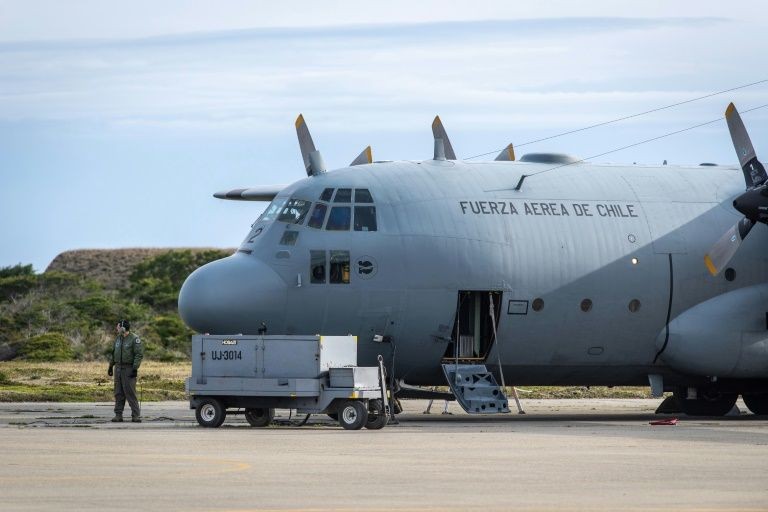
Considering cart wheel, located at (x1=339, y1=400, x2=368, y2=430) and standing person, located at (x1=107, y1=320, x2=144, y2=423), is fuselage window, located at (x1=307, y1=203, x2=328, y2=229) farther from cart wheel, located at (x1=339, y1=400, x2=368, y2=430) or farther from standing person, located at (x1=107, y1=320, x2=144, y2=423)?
cart wheel, located at (x1=339, y1=400, x2=368, y2=430)

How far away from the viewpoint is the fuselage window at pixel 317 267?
2859 cm

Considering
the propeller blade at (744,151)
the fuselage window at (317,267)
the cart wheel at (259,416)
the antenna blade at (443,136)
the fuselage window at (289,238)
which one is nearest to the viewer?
the cart wheel at (259,416)

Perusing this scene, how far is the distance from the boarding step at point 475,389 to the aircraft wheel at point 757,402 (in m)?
7.40

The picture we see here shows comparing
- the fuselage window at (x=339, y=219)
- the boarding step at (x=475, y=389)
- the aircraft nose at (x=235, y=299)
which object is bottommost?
the boarding step at (x=475, y=389)

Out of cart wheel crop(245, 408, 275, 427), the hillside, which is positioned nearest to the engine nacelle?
cart wheel crop(245, 408, 275, 427)

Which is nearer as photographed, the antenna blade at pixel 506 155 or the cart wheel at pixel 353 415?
the cart wheel at pixel 353 415

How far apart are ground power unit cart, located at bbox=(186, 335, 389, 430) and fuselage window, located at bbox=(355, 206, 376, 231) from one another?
2897 mm

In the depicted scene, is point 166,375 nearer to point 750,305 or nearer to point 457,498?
point 750,305

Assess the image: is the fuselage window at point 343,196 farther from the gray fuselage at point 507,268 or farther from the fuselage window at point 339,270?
the fuselage window at point 339,270

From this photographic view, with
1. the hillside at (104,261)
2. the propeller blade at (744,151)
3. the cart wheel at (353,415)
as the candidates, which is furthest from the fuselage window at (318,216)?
the hillside at (104,261)

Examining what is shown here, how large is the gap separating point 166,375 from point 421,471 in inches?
1322

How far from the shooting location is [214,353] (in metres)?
26.8

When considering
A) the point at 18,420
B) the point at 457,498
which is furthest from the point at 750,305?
the point at 457,498

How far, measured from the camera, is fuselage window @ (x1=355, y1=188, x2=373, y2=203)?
29359 millimetres
